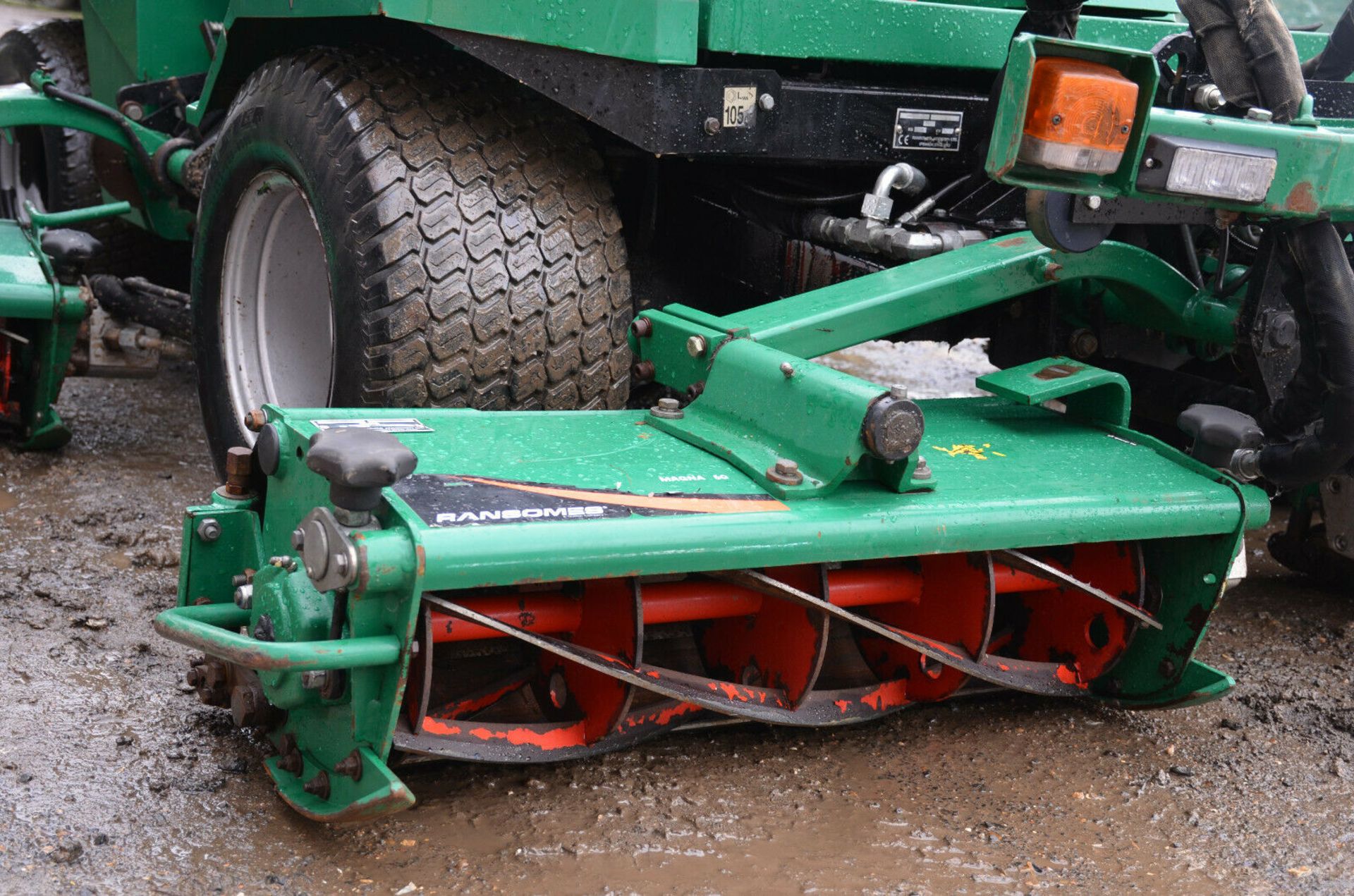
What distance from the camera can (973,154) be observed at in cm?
270

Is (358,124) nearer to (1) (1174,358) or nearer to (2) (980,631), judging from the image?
(2) (980,631)

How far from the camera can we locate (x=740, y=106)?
8.08 feet

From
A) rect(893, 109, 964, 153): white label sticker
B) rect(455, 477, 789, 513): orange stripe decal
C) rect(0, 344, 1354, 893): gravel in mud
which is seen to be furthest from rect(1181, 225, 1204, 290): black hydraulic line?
rect(455, 477, 789, 513): orange stripe decal

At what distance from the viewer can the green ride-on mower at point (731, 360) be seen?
1.94 m

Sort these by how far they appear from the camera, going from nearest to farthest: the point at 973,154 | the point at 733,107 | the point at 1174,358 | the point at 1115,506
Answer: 1. the point at 1115,506
2. the point at 733,107
3. the point at 973,154
4. the point at 1174,358

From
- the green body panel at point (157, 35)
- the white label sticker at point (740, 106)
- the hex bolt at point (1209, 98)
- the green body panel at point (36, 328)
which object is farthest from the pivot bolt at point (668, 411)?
the green body panel at point (157, 35)

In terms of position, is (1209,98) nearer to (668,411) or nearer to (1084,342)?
(1084,342)

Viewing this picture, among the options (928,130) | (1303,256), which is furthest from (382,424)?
(1303,256)

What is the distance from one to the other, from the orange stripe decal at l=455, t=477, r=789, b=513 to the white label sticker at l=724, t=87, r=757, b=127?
80cm

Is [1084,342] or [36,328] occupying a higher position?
[1084,342]

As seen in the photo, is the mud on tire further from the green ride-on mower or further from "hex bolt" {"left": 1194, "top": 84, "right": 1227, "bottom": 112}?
"hex bolt" {"left": 1194, "top": 84, "right": 1227, "bottom": 112}

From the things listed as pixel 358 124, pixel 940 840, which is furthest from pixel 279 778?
pixel 358 124

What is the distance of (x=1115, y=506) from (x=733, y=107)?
3.07 feet

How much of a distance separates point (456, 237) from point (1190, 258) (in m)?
1.41
